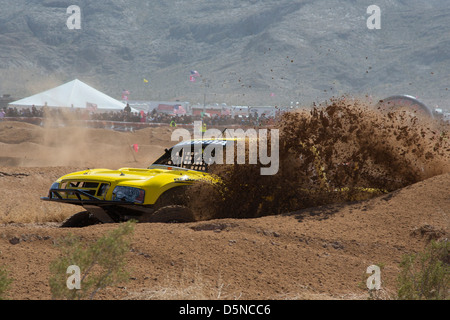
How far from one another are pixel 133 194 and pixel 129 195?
0.17 ft

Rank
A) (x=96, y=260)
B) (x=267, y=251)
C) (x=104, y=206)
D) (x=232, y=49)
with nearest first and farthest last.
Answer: (x=96, y=260), (x=267, y=251), (x=104, y=206), (x=232, y=49)

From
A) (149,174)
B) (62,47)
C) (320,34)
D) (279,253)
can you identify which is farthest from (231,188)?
(62,47)

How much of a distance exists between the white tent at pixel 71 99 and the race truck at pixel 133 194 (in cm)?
3331

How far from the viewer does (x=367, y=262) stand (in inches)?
239

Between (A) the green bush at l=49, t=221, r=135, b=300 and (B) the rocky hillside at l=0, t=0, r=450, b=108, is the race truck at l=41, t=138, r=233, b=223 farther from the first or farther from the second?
(B) the rocky hillside at l=0, t=0, r=450, b=108

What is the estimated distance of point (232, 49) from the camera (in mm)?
126375

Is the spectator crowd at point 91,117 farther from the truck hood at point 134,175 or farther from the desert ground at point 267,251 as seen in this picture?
the desert ground at point 267,251

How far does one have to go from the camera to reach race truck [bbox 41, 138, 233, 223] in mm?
7323

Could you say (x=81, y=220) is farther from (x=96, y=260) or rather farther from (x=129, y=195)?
(x=96, y=260)

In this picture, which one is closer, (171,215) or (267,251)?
(267,251)

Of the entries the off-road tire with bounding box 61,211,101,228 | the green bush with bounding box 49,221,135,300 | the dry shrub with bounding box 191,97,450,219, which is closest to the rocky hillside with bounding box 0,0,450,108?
the dry shrub with bounding box 191,97,450,219

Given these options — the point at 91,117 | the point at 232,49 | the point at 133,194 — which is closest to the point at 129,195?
the point at 133,194

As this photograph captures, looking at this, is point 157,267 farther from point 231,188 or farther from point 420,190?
point 420,190
